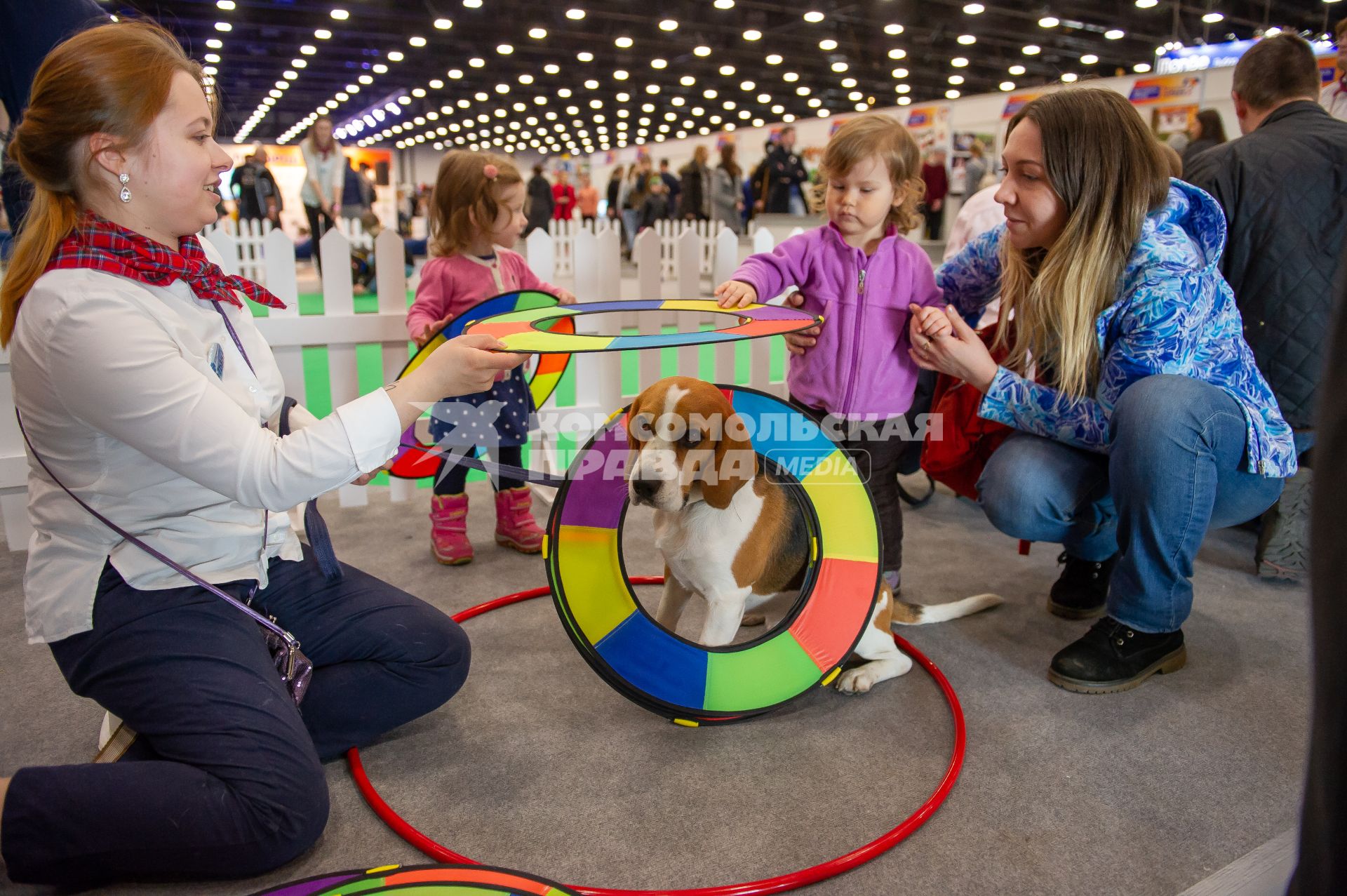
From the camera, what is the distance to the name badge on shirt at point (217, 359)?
1.67 m

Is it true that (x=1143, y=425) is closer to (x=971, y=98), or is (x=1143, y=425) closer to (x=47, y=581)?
(x=47, y=581)

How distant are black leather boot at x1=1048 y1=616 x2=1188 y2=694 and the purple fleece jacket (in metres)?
0.83

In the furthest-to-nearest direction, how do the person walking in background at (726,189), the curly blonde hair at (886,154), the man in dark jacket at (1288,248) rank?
the person walking in background at (726,189) → the man in dark jacket at (1288,248) → the curly blonde hair at (886,154)

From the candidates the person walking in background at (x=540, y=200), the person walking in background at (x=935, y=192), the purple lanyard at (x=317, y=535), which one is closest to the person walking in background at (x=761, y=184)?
the person walking in background at (x=935, y=192)

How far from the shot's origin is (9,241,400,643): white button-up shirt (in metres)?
1.43

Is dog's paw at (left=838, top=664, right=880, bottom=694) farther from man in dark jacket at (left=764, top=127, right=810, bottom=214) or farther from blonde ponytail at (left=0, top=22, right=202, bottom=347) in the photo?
man in dark jacket at (left=764, top=127, right=810, bottom=214)

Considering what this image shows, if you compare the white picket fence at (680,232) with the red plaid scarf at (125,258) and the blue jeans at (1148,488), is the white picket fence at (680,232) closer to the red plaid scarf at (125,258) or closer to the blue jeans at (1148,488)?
the blue jeans at (1148,488)

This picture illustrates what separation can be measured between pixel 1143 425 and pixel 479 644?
6.20 ft

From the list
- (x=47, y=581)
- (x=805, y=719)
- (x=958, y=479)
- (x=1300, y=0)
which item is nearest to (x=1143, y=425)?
(x=958, y=479)

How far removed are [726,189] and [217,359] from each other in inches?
541

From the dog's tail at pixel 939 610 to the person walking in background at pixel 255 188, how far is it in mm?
10299

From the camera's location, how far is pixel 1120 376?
7.48 feet

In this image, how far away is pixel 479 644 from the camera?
246cm

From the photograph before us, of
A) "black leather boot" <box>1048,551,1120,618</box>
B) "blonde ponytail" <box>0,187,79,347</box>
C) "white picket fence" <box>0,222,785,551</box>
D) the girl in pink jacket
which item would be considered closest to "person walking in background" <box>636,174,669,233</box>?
"white picket fence" <box>0,222,785,551</box>
